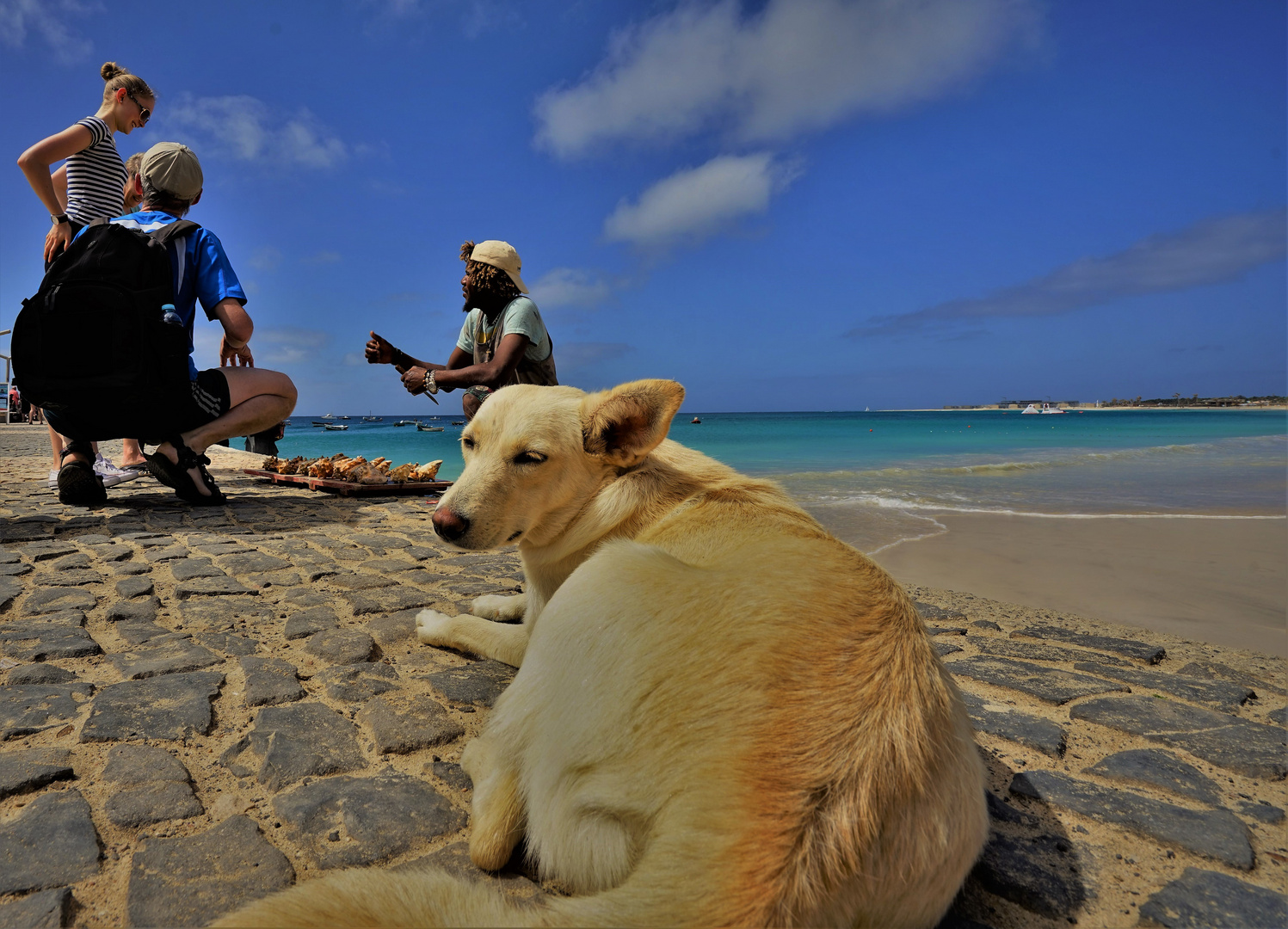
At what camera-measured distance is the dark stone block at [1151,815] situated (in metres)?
1.68

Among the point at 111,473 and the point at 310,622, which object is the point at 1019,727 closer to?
the point at 310,622

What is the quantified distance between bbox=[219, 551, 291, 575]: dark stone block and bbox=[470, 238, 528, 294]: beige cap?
2.83m

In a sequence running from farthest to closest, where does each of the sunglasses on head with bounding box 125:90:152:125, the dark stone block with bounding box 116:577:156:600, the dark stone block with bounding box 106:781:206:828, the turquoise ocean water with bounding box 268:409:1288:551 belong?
the turquoise ocean water with bounding box 268:409:1288:551, the sunglasses on head with bounding box 125:90:152:125, the dark stone block with bounding box 116:577:156:600, the dark stone block with bounding box 106:781:206:828

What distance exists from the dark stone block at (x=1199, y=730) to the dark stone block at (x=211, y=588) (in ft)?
13.9

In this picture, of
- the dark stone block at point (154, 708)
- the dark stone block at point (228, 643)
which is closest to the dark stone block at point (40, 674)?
the dark stone block at point (154, 708)

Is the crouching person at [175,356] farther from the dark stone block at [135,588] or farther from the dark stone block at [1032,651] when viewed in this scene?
the dark stone block at [1032,651]

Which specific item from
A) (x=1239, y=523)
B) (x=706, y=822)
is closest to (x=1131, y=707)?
(x=706, y=822)

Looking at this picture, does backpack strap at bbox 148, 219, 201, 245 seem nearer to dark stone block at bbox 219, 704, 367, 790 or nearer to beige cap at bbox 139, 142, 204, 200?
beige cap at bbox 139, 142, 204, 200

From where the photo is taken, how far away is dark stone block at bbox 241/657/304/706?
229 centimetres

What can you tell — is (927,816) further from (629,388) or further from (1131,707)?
(1131,707)

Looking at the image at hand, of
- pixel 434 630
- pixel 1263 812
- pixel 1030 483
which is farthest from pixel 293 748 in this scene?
pixel 1030 483

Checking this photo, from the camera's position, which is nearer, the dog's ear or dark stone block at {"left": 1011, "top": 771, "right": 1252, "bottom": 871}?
dark stone block at {"left": 1011, "top": 771, "right": 1252, "bottom": 871}

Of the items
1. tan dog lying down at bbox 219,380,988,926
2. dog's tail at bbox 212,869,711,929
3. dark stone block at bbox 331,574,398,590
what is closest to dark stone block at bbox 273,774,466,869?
tan dog lying down at bbox 219,380,988,926

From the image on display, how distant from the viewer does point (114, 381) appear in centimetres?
501
